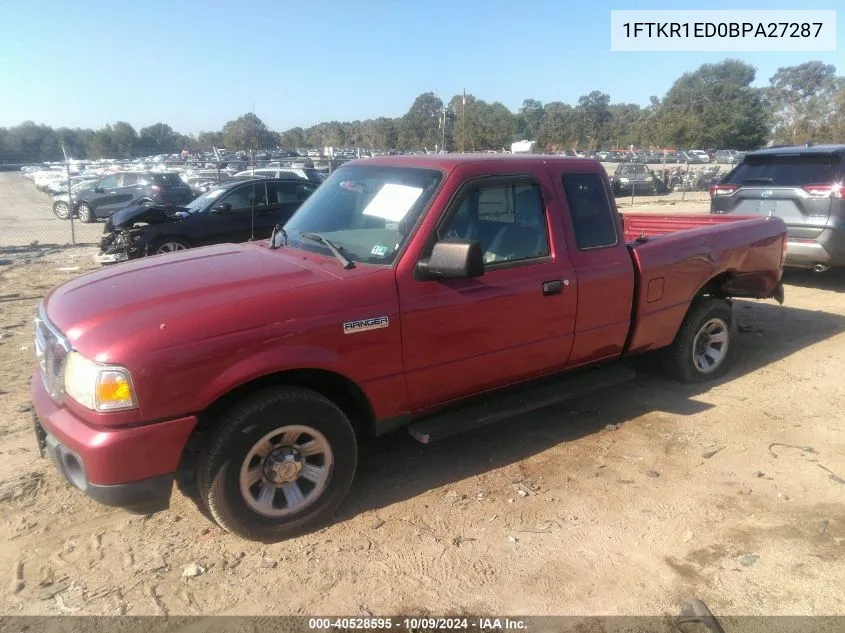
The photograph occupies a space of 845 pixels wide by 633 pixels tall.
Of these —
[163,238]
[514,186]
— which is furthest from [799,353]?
[163,238]

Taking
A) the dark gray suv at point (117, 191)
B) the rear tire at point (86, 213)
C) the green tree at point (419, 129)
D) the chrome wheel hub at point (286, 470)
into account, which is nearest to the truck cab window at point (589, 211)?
the chrome wheel hub at point (286, 470)

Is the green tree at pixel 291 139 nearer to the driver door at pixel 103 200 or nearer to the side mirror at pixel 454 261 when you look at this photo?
the driver door at pixel 103 200

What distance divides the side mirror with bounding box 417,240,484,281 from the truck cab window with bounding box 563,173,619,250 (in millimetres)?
1139

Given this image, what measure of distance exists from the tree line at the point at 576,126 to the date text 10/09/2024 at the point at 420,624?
27.7m

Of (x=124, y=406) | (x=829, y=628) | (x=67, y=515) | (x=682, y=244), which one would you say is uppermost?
(x=682, y=244)

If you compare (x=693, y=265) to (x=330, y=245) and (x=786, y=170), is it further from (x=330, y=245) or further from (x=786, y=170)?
(x=786, y=170)

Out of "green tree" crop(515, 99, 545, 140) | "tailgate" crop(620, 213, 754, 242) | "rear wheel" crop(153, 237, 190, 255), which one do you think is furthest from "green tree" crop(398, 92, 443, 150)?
"tailgate" crop(620, 213, 754, 242)

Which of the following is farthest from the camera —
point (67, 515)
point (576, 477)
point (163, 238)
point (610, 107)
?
point (610, 107)

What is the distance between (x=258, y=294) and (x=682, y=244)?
334cm

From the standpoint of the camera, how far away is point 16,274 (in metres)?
10.3

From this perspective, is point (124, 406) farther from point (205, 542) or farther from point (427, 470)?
point (427, 470)

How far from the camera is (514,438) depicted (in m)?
4.30

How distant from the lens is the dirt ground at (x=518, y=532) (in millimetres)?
2746

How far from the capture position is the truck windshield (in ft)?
11.4
